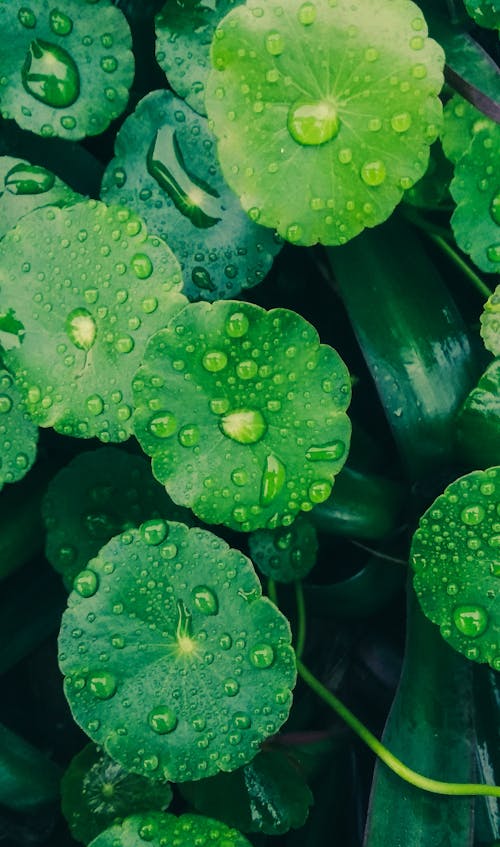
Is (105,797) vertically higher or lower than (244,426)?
lower

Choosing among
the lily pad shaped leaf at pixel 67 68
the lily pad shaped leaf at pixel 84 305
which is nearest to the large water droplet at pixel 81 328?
the lily pad shaped leaf at pixel 84 305

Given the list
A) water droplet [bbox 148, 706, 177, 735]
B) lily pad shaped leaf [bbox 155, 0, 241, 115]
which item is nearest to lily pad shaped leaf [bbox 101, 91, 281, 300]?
lily pad shaped leaf [bbox 155, 0, 241, 115]

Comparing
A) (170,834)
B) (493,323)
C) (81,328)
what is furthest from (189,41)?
(170,834)

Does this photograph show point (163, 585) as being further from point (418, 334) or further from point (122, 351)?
point (418, 334)

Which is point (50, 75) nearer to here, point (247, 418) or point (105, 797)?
point (247, 418)

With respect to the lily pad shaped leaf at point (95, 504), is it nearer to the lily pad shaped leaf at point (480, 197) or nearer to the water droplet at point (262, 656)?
the water droplet at point (262, 656)

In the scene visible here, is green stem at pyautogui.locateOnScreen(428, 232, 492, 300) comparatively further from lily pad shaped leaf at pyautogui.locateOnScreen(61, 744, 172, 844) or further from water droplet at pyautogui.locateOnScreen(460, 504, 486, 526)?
lily pad shaped leaf at pyautogui.locateOnScreen(61, 744, 172, 844)

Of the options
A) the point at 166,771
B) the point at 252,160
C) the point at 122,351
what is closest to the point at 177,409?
the point at 122,351

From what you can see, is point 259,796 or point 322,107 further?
point 259,796
